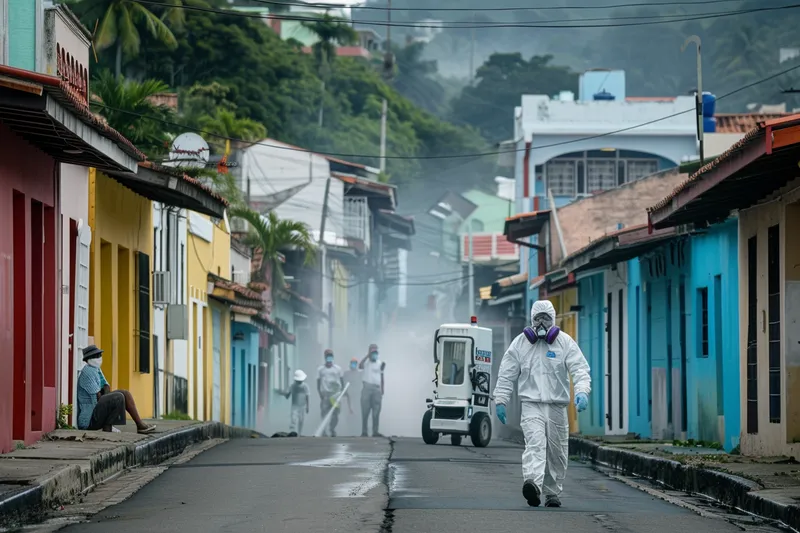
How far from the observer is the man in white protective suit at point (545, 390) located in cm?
1315

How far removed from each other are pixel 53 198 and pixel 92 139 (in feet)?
9.17

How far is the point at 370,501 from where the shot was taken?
1247 centimetres

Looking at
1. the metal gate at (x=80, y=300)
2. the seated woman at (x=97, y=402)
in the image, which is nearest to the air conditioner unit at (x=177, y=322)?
the metal gate at (x=80, y=300)

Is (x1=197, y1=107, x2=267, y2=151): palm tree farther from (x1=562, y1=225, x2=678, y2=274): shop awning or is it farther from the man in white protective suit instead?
the man in white protective suit

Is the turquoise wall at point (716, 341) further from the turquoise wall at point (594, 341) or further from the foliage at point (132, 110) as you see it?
the foliage at point (132, 110)

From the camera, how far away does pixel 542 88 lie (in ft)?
374

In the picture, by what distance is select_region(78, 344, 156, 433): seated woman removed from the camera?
19.5 m

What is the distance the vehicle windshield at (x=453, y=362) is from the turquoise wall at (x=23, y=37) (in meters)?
8.97

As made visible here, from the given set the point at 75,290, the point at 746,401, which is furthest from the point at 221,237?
the point at 746,401

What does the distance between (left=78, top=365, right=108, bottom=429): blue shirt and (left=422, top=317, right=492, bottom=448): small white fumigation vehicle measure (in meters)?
6.93

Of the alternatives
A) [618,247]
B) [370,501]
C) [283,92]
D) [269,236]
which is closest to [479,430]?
[618,247]

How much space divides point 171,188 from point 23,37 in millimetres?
3667

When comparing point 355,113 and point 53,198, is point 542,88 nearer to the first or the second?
point 355,113

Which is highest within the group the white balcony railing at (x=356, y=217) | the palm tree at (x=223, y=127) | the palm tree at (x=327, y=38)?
the palm tree at (x=327, y=38)
